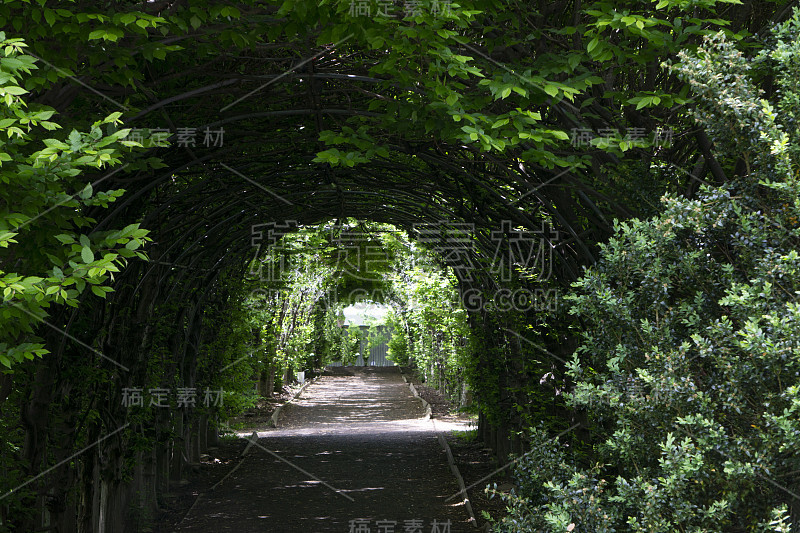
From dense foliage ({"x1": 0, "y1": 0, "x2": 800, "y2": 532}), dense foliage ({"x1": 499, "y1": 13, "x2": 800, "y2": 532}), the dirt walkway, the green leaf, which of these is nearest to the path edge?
the dirt walkway

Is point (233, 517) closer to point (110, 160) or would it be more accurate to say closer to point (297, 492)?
point (297, 492)

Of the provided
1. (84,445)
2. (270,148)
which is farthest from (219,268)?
(84,445)

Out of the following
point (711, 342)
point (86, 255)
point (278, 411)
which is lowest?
point (278, 411)

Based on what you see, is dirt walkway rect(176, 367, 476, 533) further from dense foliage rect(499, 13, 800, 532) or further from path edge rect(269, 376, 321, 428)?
dense foliage rect(499, 13, 800, 532)

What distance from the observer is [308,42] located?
15.2 feet

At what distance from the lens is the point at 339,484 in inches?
377

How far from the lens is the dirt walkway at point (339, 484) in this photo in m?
7.61

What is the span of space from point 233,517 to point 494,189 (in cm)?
440

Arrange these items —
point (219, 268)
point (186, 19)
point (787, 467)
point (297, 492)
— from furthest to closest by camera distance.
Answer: point (219, 268) → point (297, 492) → point (186, 19) → point (787, 467)

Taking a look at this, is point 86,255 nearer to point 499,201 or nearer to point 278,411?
point 499,201

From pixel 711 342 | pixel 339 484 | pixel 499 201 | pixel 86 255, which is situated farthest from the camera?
pixel 339 484

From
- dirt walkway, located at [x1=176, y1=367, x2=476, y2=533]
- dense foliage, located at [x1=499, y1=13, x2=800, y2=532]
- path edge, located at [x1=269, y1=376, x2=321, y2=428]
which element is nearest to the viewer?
dense foliage, located at [x1=499, y1=13, x2=800, y2=532]

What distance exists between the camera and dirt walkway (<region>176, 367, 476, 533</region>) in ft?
25.0

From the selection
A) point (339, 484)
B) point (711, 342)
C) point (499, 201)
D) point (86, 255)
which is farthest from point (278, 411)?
point (711, 342)
